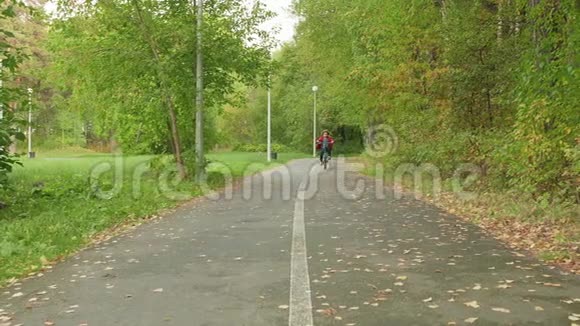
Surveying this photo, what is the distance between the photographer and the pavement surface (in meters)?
5.38

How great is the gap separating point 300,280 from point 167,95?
47.9ft

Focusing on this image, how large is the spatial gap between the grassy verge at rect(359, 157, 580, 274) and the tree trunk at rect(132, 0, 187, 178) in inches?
383

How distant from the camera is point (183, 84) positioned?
2048 centimetres

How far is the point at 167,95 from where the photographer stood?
65.9ft

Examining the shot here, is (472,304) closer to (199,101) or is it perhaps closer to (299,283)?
(299,283)

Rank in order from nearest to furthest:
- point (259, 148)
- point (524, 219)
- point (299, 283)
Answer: point (299, 283), point (524, 219), point (259, 148)

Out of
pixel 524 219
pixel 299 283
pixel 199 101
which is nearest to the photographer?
pixel 299 283

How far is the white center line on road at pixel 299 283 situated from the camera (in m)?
5.30

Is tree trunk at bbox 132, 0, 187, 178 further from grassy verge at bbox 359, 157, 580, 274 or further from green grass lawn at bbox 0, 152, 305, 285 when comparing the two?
grassy verge at bbox 359, 157, 580, 274

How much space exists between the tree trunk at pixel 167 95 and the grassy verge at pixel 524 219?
383 inches

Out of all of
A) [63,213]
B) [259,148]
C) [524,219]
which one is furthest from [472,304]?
[259,148]

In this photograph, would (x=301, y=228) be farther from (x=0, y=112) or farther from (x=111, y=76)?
(x=111, y=76)

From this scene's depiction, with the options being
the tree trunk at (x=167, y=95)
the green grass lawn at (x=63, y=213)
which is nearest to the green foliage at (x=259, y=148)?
the tree trunk at (x=167, y=95)

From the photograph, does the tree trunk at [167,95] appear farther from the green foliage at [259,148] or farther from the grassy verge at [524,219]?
the green foliage at [259,148]
